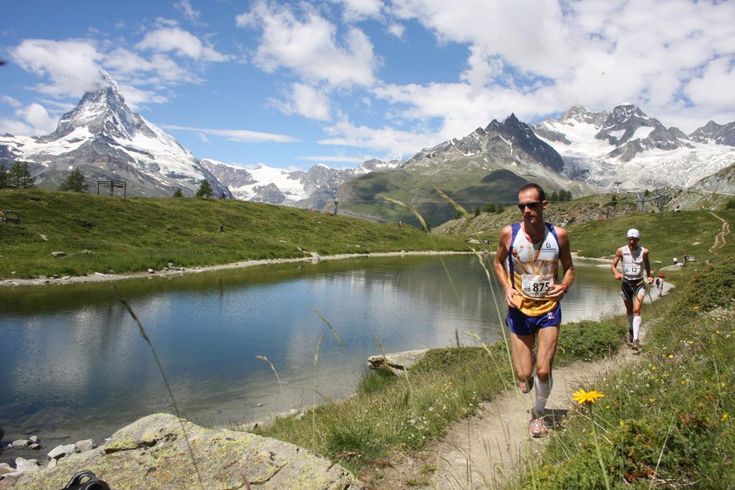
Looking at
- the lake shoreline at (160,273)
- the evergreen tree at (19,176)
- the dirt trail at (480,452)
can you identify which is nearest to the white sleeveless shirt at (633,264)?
the dirt trail at (480,452)

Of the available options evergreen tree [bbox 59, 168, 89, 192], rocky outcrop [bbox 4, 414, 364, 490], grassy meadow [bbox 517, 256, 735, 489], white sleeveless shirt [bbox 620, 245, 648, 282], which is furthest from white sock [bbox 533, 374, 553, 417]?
evergreen tree [bbox 59, 168, 89, 192]

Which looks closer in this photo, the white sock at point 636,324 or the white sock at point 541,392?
the white sock at point 541,392

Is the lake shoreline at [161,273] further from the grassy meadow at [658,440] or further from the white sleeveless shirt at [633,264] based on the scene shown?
the white sleeveless shirt at [633,264]

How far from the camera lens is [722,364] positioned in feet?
18.2

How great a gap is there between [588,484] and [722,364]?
3457 mm

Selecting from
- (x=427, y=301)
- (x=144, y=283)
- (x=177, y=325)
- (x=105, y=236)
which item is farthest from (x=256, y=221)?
(x=177, y=325)

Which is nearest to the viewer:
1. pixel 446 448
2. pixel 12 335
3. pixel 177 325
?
pixel 446 448

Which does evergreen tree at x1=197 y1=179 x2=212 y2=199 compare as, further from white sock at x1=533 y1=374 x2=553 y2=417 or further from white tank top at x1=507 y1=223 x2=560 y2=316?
white sock at x1=533 y1=374 x2=553 y2=417

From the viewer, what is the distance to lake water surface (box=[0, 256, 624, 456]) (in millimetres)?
13969

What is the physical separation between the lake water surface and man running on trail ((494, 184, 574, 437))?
1.50 metres

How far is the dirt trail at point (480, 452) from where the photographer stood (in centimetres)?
491

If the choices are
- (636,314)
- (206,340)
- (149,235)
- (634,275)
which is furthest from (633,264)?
(149,235)

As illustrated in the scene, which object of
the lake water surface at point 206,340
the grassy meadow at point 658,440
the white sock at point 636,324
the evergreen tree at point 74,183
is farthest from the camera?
the evergreen tree at point 74,183

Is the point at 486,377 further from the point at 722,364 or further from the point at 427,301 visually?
the point at 427,301
